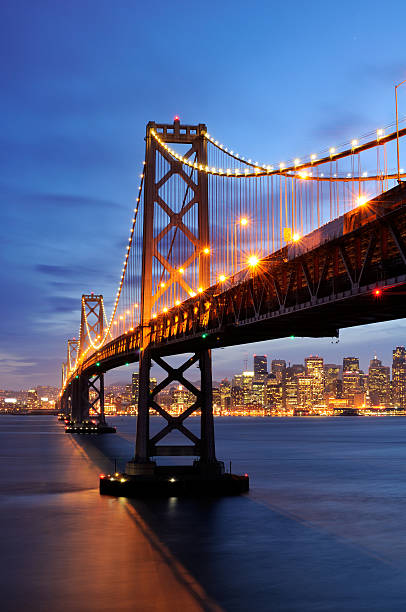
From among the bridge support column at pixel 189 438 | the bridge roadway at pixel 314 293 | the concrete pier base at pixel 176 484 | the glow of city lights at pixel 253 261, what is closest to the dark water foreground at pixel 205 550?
the concrete pier base at pixel 176 484

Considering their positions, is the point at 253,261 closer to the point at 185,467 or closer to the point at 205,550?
the point at 205,550

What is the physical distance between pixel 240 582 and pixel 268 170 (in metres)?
17.2

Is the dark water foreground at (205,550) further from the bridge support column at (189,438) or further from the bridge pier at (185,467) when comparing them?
the bridge support column at (189,438)

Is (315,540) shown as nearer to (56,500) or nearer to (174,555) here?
(174,555)

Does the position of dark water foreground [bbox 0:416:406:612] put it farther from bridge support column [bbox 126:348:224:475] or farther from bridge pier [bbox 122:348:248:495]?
bridge support column [bbox 126:348:224:475]

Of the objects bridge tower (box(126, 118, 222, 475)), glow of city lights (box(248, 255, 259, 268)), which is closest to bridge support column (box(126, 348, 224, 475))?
bridge tower (box(126, 118, 222, 475))

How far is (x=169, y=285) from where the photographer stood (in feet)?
129

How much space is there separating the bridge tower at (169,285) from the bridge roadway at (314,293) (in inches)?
84.4

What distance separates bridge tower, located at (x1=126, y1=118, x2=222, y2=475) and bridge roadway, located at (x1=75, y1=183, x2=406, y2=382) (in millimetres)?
2143

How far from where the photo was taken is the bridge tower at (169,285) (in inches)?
1458

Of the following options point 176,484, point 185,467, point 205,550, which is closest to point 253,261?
point 205,550

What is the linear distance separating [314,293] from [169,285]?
16780mm

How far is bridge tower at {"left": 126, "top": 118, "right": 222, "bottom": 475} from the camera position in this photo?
37031 millimetres

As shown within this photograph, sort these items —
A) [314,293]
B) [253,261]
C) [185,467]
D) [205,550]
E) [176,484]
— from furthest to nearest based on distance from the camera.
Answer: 1. [185,467]
2. [176,484]
3. [205,550]
4. [253,261]
5. [314,293]
